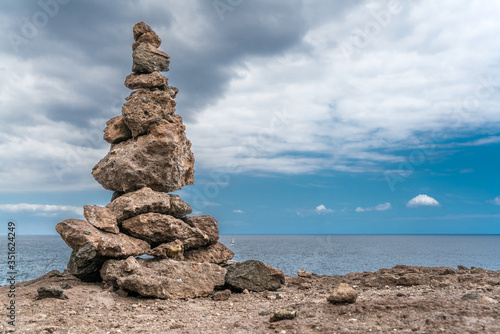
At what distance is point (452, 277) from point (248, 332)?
894cm

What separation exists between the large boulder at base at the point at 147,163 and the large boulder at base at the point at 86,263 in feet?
11.2

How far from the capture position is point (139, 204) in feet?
47.6

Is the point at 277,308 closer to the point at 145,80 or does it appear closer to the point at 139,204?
the point at 139,204

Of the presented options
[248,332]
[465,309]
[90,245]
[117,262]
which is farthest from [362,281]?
→ [90,245]

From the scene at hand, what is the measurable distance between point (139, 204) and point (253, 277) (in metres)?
5.25

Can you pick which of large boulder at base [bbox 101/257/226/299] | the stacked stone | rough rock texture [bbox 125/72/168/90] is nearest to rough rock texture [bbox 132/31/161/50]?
the stacked stone

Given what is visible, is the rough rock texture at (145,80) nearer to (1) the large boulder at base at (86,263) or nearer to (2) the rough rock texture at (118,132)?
(2) the rough rock texture at (118,132)

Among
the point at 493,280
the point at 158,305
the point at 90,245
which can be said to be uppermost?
the point at 90,245

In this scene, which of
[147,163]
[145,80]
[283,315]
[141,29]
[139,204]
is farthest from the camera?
[141,29]

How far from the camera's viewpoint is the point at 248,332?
8117mm

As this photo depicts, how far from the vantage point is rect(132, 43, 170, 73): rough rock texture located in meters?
16.7

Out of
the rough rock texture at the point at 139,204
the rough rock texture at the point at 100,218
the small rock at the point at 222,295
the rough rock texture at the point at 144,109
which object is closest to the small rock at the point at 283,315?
the small rock at the point at 222,295

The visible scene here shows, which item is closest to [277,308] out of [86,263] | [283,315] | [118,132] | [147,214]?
[283,315]

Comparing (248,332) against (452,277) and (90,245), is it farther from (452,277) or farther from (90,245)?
(452,277)
